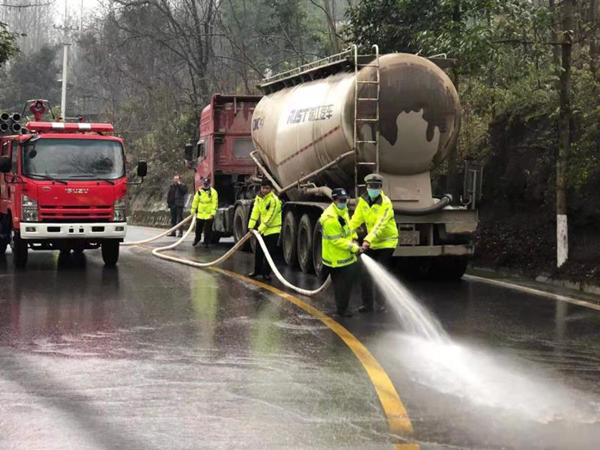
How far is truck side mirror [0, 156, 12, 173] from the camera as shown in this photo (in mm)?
15531

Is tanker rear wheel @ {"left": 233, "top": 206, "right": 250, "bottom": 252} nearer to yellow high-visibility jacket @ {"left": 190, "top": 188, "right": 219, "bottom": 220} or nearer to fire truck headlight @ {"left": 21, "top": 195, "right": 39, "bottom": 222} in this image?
yellow high-visibility jacket @ {"left": 190, "top": 188, "right": 219, "bottom": 220}

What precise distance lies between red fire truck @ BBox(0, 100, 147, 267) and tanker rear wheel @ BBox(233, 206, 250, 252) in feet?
13.2

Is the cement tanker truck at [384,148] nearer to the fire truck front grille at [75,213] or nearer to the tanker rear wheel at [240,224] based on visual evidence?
the fire truck front grille at [75,213]

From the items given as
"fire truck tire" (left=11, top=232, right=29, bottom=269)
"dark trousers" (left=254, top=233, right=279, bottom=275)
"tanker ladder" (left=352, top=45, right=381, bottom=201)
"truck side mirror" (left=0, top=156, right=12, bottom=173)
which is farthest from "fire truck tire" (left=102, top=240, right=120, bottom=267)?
"tanker ladder" (left=352, top=45, right=381, bottom=201)

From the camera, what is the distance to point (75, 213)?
603 inches

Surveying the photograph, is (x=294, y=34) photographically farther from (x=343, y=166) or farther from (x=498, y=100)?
(x=343, y=166)

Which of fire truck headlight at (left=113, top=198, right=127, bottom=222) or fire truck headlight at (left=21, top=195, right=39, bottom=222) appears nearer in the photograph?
fire truck headlight at (left=21, top=195, right=39, bottom=222)

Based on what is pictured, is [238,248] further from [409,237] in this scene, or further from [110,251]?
[409,237]

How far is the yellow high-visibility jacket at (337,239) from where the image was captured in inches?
411

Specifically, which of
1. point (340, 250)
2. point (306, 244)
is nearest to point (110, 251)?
point (306, 244)

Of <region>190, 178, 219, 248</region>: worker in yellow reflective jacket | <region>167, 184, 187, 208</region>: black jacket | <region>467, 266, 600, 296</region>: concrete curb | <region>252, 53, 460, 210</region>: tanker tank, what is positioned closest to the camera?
<region>467, 266, 600, 296</region>: concrete curb

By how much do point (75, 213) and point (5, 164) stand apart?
1561mm

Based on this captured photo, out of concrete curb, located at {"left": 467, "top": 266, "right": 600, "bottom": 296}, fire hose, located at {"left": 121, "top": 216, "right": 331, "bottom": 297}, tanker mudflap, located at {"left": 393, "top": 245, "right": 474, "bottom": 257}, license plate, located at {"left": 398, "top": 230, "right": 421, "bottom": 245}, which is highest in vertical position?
license plate, located at {"left": 398, "top": 230, "right": 421, "bottom": 245}

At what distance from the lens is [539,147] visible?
55.8 feet
